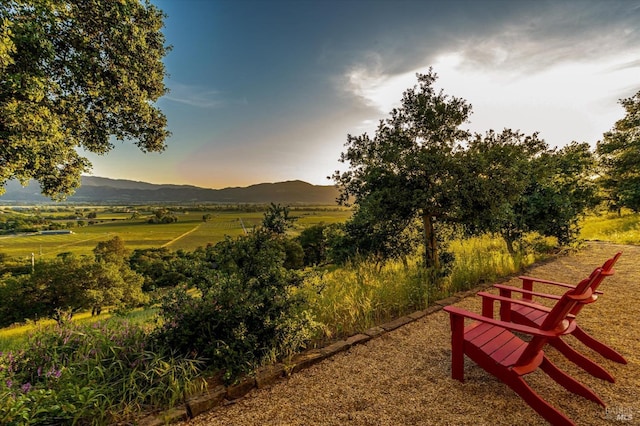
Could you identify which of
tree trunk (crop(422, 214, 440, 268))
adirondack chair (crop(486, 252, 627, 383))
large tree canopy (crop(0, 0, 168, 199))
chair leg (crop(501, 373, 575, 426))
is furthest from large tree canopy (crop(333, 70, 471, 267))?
large tree canopy (crop(0, 0, 168, 199))

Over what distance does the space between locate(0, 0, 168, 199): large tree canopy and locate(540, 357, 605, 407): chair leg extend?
7.34 metres

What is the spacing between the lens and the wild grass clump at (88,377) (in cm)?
213

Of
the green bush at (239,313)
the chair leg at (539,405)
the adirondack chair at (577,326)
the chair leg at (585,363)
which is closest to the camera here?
the chair leg at (539,405)

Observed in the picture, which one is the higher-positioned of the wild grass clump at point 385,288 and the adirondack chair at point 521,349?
the adirondack chair at point 521,349

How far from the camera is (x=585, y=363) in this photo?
9.09ft

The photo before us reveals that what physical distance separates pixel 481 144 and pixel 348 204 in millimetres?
2835

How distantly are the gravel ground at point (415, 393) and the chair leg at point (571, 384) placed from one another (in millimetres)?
87

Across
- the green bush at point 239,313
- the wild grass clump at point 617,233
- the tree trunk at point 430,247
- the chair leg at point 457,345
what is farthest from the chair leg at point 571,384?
the wild grass clump at point 617,233

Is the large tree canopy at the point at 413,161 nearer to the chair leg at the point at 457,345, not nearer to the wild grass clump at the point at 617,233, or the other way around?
the chair leg at the point at 457,345

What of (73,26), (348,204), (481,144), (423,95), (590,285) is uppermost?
(73,26)

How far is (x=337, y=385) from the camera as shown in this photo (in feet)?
9.12

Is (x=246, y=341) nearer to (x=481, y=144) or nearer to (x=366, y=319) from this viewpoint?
(x=366, y=319)

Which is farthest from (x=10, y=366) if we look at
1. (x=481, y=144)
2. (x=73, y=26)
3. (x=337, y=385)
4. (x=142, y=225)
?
(x=142, y=225)

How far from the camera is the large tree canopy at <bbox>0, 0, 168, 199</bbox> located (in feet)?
13.7
